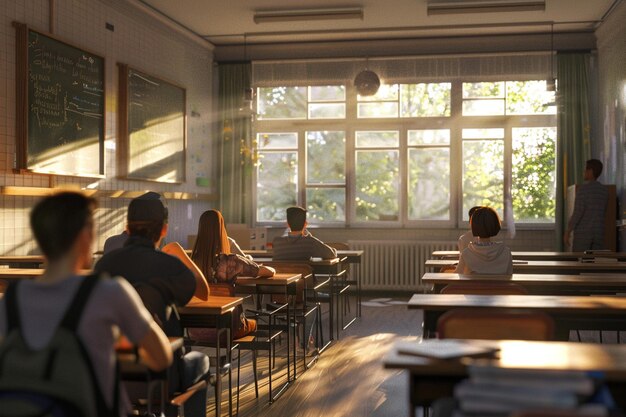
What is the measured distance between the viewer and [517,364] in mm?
2203

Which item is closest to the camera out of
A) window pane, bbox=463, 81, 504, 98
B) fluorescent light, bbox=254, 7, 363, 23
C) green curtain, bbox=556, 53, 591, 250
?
fluorescent light, bbox=254, 7, 363, 23

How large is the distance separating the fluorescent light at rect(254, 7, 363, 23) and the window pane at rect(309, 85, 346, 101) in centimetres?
196

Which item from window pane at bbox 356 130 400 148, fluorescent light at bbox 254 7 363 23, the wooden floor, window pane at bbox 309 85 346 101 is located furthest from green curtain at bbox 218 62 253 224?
the wooden floor

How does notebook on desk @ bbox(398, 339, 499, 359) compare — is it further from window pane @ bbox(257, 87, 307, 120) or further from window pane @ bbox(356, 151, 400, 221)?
window pane @ bbox(257, 87, 307, 120)

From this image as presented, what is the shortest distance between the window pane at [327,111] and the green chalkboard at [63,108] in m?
4.12

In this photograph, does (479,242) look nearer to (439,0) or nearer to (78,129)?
(78,129)

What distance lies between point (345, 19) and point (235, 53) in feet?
7.83

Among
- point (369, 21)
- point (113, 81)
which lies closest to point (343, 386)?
point (113, 81)

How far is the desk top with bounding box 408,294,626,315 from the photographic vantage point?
140 inches

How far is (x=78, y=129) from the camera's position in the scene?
7.61 m

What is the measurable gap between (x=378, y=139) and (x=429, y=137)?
2.36 ft

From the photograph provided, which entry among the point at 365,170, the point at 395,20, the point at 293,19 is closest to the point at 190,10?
the point at 293,19

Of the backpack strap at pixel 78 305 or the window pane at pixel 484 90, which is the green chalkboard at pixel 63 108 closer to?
the backpack strap at pixel 78 305

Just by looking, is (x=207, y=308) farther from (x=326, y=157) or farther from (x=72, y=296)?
(x=326, y=157)
